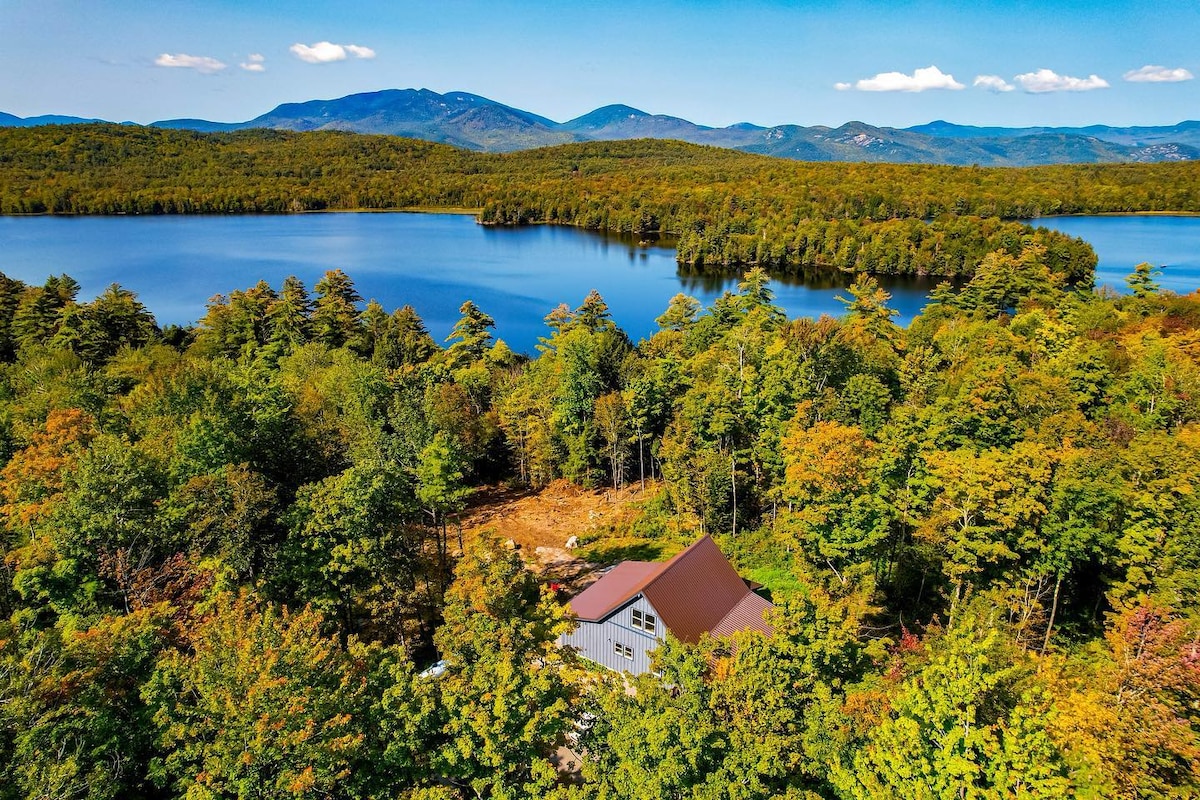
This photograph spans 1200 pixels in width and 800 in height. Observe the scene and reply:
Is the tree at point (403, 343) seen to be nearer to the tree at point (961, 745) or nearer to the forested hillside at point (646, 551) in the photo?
the forested hillside at point (646, 551)

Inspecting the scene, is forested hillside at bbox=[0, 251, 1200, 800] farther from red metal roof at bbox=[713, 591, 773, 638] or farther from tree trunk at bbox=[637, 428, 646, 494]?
red metal roof at bbox=[713, 591, 773, 638]

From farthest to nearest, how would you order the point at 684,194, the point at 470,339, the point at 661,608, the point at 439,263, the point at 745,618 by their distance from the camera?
the point at 684,194 < the point at 439,263 < the point at 470,339 < the point at 745,618 < the point at 661,608

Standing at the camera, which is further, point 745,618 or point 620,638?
point 745,618

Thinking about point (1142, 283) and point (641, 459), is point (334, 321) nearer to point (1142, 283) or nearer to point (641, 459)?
point (641, 459)

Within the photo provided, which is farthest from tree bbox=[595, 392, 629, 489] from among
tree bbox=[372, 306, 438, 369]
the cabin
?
tree bbox=[372, 306, 438, 369]

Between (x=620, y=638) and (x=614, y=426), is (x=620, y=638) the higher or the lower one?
the lower one

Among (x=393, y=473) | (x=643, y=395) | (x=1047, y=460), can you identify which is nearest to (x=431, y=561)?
(x=393, y=473)

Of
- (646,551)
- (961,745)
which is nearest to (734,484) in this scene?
(646,551)

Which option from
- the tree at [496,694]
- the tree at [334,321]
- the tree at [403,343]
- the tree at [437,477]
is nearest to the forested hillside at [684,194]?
the tree at [403,343]
